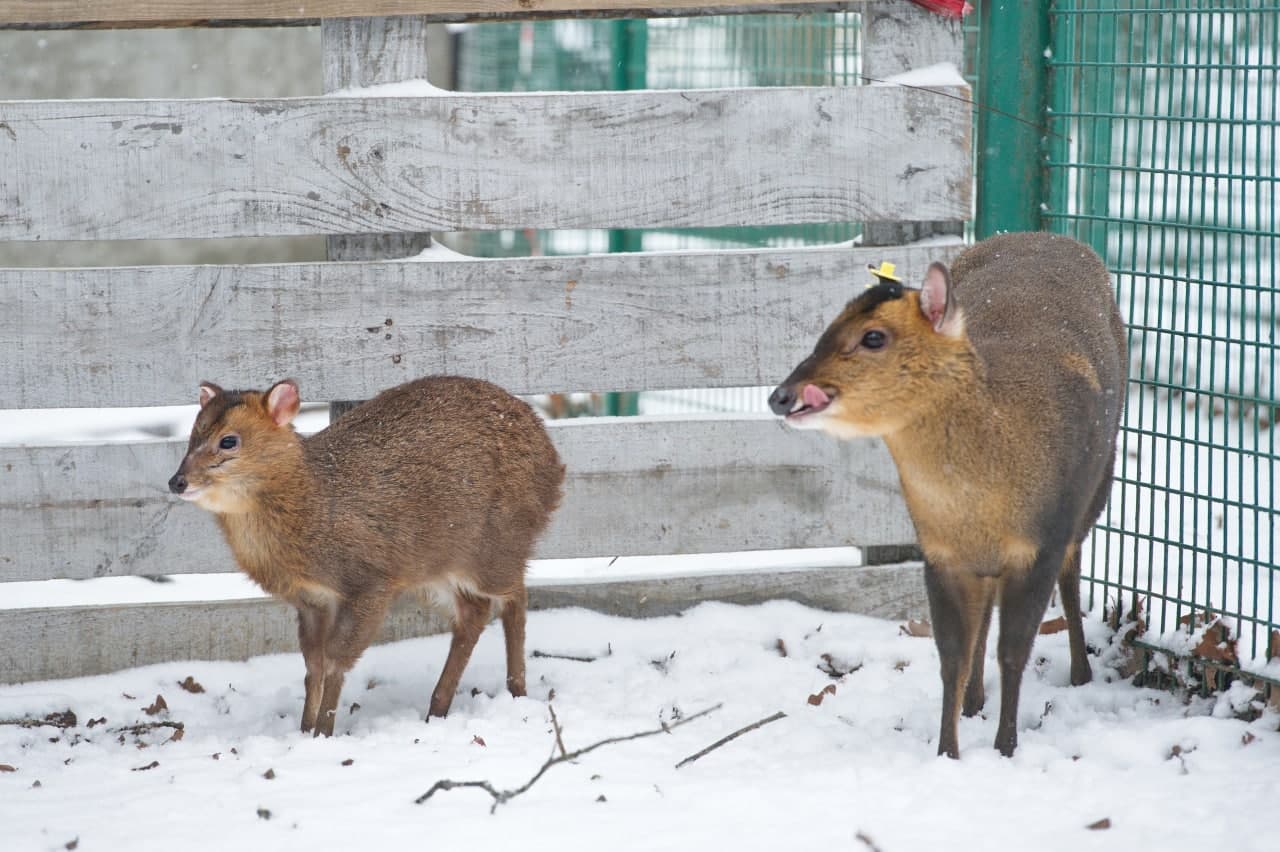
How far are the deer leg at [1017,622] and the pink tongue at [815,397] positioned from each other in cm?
73

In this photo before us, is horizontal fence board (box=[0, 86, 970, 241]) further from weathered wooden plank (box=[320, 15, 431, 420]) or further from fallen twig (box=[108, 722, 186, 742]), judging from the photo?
fallen twig (box=[108, 722, 186, 742])

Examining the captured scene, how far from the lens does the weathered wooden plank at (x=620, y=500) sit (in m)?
5.04

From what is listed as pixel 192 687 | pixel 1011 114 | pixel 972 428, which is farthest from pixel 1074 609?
pixel 192 687

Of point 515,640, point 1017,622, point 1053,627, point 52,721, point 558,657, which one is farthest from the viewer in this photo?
point 1053,627

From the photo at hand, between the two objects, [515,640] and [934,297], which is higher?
[934,297]

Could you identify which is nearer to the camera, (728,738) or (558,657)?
(728,738)

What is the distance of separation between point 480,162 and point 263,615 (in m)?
1.77

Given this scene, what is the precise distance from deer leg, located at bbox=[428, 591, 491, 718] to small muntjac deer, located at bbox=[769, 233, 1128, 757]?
1.51 m

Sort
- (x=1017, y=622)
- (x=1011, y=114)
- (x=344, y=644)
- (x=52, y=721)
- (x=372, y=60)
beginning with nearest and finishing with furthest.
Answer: (x=1017, y=622), (x=344, y=644), (x=52, y=721), (x=372, y=60), (x=1011, y=114)

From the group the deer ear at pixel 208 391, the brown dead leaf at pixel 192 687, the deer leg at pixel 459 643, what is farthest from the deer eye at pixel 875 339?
the brown dead leaf at pixel 192 687

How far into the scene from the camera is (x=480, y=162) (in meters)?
5.11

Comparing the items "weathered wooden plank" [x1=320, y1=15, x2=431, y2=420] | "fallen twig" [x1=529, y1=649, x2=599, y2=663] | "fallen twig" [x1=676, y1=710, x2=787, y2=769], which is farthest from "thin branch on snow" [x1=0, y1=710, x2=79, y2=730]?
"fallen twig" [x1=676, y1=710, x2=787, y2=769]

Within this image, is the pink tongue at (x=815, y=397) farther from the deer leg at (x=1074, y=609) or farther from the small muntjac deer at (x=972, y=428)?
the deer leg at (x=1074, y=609)

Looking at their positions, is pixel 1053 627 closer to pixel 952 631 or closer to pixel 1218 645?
pixel 1218 645
